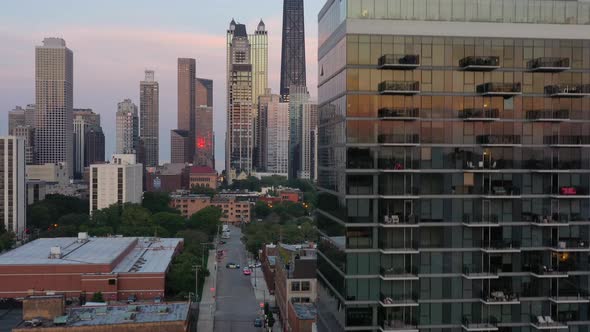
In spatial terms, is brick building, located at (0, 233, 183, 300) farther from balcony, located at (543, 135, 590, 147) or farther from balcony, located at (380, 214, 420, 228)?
balcony, located at (543, 135, 590, 147)

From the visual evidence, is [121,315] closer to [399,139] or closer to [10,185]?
[399,139]

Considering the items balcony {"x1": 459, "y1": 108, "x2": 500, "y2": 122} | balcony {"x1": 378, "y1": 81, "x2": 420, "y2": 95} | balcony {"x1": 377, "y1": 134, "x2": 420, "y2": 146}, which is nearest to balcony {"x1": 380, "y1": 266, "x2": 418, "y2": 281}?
balcony {"x1": 377, "y1": 134, "x2": 420, "y2": 146}

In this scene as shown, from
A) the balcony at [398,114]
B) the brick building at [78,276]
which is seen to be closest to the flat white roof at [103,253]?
the brick building at [78,276]

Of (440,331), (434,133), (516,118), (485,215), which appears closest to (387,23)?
(434,133)

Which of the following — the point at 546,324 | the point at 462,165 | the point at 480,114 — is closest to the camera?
the point at 480,114

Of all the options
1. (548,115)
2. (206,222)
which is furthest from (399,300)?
(206,222)

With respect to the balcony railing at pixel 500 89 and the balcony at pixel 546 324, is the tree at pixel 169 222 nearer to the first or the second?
the balcony at pixel 546 324

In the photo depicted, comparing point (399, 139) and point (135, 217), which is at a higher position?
point (399, 139)
